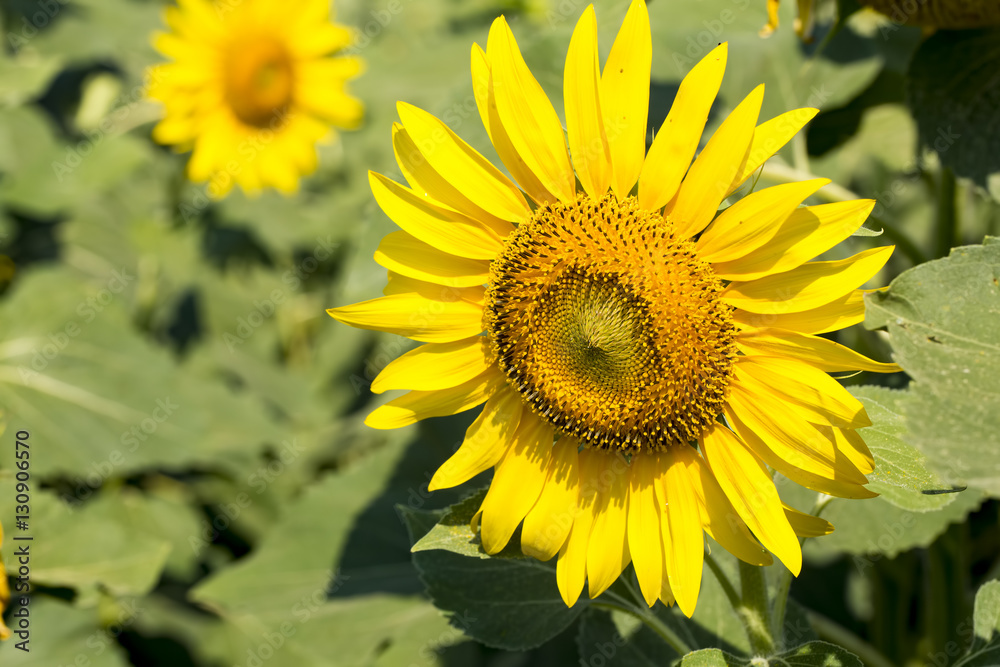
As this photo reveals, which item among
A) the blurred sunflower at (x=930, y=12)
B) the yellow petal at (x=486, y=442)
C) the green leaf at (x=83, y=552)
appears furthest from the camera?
the green leaf at (x=83, y=552)

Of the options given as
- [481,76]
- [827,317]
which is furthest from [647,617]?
[481,76]

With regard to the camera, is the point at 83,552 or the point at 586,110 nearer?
the point at 586,110

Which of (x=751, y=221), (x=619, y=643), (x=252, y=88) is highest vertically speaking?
(x=252, y=88)

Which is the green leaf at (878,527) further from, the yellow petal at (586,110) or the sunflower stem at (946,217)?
the yellow petal at (586,110)

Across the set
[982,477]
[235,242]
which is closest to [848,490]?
[982,477]

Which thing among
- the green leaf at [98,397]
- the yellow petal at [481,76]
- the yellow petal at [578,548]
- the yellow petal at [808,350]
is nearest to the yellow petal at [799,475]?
the yellow petal at [808,350]

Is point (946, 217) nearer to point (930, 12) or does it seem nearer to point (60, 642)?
point (930, 12)

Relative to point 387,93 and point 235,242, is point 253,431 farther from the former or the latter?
point 387,93
